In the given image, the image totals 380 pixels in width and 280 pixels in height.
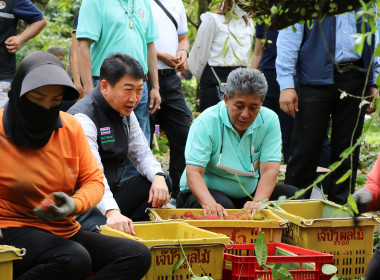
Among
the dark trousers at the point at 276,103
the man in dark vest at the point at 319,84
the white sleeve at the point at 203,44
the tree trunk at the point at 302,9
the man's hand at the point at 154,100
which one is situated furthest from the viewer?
the dark trousers at the point at 276,103

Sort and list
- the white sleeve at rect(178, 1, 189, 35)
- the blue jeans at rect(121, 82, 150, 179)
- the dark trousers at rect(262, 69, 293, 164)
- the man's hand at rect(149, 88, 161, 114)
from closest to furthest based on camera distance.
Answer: the blue jeans at rect(121, 82, 150, 179)
the man's hand at rect(149, 88, 161, 114)
the white sleeve at rect(178, 1, 189, 35)
the dark trousers at rect(262, 69, 293, 164)

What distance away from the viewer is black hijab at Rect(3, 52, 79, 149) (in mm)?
3205

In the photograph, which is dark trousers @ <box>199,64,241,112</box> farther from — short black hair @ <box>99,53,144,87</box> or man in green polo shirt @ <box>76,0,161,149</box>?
short black hair @ <box>99,53,144,87</box>

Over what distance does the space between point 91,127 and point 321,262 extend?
1.65m

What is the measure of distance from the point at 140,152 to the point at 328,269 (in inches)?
63.4

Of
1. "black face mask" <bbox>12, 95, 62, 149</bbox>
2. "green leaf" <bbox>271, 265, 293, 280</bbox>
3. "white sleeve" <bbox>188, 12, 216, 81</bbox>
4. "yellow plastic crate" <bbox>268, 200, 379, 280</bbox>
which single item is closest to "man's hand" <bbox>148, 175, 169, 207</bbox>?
"yellow plastic crate" <bbox>268, 200, 379, 280</bbox>

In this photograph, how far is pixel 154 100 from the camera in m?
5.51

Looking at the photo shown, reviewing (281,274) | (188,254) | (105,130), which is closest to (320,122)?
(105,130)

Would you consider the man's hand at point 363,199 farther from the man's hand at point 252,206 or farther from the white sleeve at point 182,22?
the white sleeve at point 182,22

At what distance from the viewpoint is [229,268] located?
3658 millimetres

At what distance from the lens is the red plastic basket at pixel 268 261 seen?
11.7 ft

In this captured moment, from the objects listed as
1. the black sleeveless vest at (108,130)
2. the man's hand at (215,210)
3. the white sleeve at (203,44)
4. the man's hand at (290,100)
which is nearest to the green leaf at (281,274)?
the man's hand at (215,210)

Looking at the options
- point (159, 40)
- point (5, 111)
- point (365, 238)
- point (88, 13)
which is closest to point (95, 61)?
point (88, 13)

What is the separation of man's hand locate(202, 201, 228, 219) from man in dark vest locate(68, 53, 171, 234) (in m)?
0.29
